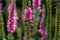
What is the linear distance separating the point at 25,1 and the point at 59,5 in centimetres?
23

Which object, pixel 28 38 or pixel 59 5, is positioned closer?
pixel 59 5

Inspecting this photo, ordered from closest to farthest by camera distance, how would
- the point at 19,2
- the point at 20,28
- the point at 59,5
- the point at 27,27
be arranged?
the point at 59,5 < the point at 27,27 < the point at 20,28 < the point at 19,2

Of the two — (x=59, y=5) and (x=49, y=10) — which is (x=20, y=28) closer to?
(x=49, y=10)

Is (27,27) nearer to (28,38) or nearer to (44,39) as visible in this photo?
(28,38)

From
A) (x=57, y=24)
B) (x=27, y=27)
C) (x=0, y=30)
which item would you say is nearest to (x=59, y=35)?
(x=57, y=24)

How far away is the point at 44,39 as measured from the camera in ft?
3.73

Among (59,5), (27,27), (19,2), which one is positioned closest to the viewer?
(59,5)

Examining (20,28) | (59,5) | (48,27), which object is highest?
(59,5)

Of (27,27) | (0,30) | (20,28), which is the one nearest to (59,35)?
(27,27)

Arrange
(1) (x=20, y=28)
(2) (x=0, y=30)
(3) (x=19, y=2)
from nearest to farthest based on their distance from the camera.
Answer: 1. (2) (x=0, y=30)
2. (1) (x=20, y=28)
3. (3) (x=19, y=2)

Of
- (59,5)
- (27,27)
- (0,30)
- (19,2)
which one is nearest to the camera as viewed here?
(59,5)

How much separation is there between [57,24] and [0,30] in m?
0.33

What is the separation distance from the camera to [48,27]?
107 cm

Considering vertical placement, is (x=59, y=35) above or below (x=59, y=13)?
below
